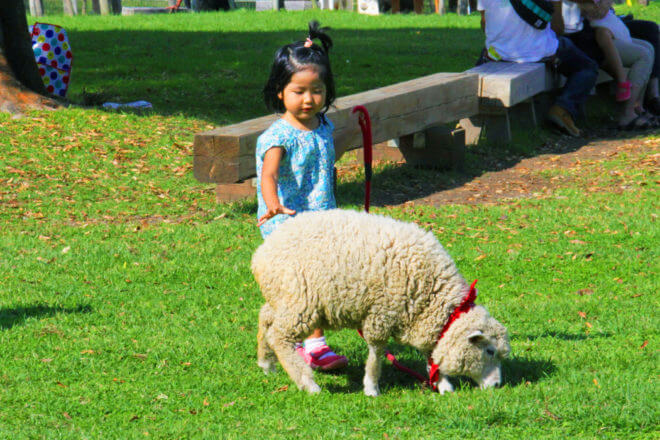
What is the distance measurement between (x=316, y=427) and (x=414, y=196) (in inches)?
198

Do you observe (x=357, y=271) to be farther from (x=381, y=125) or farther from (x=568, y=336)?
(x=381, y=125)

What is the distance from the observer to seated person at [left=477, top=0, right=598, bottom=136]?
1057cm

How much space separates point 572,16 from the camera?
439 inches

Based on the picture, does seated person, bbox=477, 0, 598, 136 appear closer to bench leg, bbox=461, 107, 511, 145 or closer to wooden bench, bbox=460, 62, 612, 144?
wooden bench, bbox=460, 62, 612, 144

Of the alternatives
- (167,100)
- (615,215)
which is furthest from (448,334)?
(167,100)

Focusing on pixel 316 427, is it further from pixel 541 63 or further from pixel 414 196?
pixel 541 63

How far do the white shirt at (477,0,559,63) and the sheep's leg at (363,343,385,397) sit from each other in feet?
23.8

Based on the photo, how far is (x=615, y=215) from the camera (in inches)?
298

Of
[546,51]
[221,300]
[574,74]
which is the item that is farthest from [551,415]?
[574,74]

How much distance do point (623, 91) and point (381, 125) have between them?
4.41 meters

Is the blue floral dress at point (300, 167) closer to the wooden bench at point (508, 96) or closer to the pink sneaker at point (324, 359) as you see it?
the pink sneaker at point (324, 359)

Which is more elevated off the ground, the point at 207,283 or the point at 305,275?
the point at 305,275

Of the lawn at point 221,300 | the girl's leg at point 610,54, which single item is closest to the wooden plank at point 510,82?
the lawn at point 221,300

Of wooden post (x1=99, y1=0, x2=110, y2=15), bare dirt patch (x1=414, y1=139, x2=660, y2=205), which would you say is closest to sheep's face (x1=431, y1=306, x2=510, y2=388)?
bare dirt patch (x1=414, y1=139, x2=660, y2=205)
